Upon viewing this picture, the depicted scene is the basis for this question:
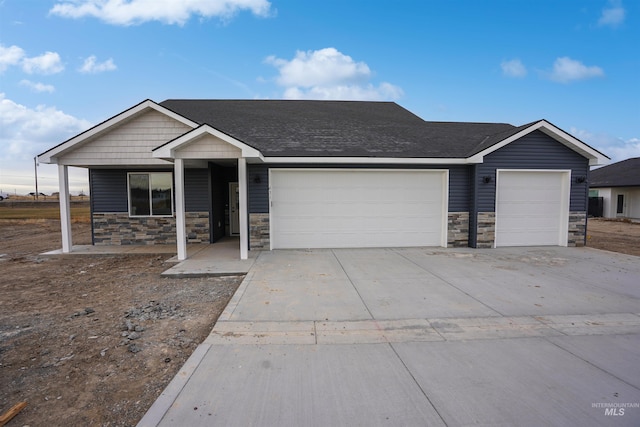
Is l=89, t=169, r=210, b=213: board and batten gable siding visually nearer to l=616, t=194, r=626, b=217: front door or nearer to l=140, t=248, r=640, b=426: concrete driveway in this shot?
l=140, t=248, r=640, b=426: concrete driveway

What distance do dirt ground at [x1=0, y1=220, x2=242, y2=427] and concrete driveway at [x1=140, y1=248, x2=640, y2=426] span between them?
1.19 feet

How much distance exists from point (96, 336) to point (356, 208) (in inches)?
278

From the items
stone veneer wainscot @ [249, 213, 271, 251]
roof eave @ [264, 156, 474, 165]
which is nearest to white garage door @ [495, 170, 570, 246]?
roof eave @ [264, 156, 474, 165]

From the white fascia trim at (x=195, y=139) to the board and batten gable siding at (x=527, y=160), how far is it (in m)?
6.56

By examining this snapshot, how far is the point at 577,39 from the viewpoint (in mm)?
14391

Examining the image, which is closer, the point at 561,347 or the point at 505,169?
the point at 561,347

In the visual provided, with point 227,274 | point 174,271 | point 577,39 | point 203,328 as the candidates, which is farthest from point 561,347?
point 577,39

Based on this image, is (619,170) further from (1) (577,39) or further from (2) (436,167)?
→ (2) (436,167)

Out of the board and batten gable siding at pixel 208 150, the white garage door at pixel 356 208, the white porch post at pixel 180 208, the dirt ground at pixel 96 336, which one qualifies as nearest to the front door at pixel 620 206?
the white garage door at pixel 356 208

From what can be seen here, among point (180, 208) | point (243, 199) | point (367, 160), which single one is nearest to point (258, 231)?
point (243, 199)

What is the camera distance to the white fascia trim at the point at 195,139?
761 cm

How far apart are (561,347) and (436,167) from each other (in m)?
6.89

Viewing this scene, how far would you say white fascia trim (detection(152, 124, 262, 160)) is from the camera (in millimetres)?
7605

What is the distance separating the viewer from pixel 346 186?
31.7 ft
